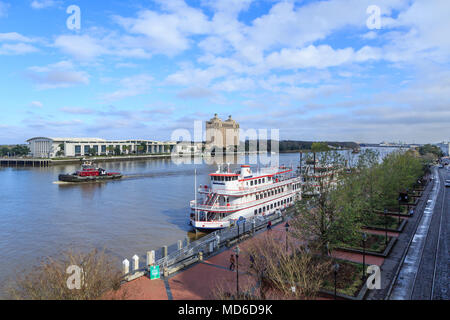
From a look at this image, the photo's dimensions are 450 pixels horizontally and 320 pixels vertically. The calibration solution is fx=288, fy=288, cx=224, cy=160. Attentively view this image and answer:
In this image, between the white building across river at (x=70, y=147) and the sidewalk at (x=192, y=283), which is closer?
the sidewalk at (x=192, y=283)

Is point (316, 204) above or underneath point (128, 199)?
above

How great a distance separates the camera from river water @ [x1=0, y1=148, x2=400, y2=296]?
2862cm

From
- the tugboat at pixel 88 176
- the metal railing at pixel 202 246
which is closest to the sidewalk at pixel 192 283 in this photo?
the metal railing at pixel 202 246

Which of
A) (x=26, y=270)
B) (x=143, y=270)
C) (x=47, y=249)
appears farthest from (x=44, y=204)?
(x=143, y=270)

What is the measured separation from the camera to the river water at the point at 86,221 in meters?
28.6

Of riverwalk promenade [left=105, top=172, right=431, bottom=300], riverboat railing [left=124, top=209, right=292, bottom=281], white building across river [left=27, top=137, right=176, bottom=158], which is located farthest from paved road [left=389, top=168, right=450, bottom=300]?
white building across river [left=27, top=137, right=176, bottom=158]

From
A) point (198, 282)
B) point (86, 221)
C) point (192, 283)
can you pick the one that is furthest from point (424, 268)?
point (86, 221)

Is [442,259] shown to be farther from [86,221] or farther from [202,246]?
[86,221]

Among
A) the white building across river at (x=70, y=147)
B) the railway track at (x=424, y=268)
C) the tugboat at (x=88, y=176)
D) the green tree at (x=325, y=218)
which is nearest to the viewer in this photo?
the railway track at (x=424, y=268)

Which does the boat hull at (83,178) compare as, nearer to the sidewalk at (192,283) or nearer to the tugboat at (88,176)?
the tugboat at (88,176)

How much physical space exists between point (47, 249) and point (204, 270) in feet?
61.6
